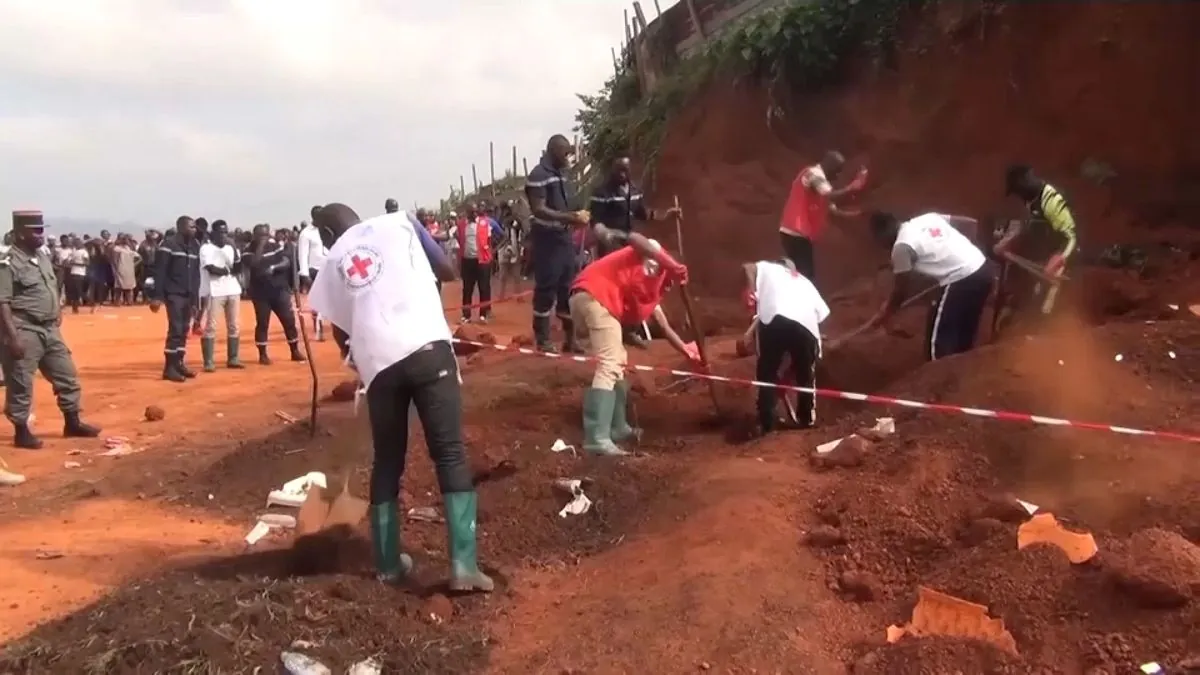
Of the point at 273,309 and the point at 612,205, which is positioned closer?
the point at 612,205

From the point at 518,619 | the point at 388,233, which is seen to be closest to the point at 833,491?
the point at 518,619

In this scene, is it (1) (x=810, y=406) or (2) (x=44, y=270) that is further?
(2) (x=44, y=270)

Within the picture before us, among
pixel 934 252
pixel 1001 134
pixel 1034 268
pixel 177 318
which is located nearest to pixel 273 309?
pixel 177 318

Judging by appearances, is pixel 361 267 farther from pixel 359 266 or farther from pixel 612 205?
pixel 612 205

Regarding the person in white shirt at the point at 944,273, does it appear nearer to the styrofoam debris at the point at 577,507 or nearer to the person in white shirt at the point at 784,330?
the person in white shirt at the point at 784,330

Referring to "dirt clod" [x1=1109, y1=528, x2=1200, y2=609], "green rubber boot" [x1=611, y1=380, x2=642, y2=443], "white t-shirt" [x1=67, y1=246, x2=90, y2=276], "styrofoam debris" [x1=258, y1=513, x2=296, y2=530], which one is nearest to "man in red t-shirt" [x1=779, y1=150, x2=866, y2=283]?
"green rubber boot" [x1=611, y1=380, x2=642, y2=443]

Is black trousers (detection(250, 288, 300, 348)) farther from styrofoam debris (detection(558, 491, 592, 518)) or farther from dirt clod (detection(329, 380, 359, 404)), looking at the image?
styrofoam debris (detection(558, 491, 592, 518))

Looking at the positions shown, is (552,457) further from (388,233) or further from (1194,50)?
(1194,50)

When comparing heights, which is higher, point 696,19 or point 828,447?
point 696,19

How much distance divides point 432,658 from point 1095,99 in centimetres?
960

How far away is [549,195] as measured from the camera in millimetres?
9102

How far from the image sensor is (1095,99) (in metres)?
10.9

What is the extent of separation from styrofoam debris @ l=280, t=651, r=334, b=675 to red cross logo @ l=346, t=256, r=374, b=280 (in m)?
Answer: 1.58

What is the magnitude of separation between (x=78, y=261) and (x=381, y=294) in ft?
69.8
